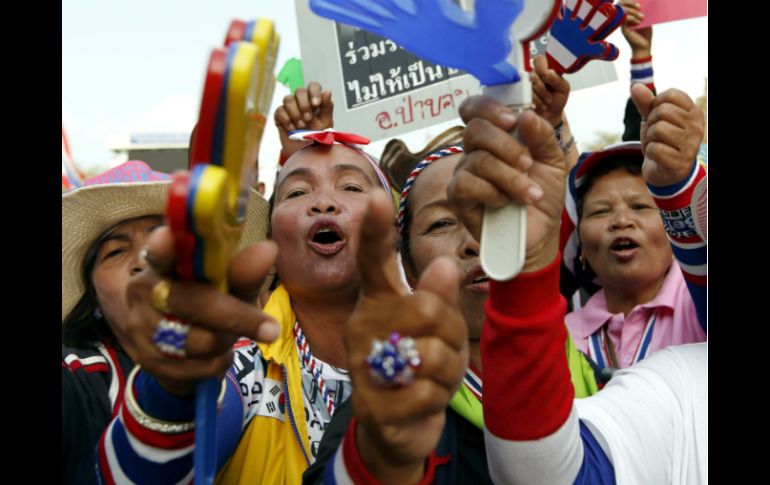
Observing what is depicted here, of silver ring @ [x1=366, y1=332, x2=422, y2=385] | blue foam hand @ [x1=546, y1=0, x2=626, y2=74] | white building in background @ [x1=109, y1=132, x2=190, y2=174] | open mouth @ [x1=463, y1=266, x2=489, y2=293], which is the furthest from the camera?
white building in background @ [x1=109, y1=132, x2=190, y2=174]

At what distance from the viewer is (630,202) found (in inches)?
101

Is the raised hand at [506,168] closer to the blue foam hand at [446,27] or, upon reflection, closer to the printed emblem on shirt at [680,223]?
the blue foam hand at [446,27]

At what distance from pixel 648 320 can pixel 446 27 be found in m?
1.58

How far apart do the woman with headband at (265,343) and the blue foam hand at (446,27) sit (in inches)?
16.3

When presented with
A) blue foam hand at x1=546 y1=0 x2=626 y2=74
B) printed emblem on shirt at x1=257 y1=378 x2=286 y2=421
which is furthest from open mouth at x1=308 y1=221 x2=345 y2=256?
blue foam hand at x1=546 y1=0 x2=626 y2=74

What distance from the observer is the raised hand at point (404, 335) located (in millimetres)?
1005

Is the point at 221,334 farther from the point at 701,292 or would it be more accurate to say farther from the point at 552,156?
the point at 701,292

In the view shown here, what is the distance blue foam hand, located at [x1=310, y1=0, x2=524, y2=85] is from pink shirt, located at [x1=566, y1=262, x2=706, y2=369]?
132 cm

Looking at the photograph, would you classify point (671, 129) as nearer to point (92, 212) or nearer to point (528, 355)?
point (528, 355)

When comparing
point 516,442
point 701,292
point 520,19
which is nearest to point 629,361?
point 701,292

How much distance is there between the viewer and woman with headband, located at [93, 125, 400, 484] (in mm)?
1041

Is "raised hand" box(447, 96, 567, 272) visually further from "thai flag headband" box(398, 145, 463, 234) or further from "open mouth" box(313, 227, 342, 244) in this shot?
"open mouth" box(313, 227, 342, 244)

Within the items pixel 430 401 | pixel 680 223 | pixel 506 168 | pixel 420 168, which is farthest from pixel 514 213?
pixel 420 168

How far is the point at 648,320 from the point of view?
8.05 ft
